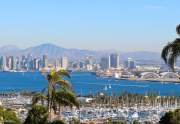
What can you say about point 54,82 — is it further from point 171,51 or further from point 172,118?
point 172,118

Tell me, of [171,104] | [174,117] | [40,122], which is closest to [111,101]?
[171,104]

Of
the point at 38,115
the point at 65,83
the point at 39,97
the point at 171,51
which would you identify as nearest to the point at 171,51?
the point at 171,51

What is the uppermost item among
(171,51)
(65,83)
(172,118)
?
(171,51)

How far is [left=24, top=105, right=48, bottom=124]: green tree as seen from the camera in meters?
11.0

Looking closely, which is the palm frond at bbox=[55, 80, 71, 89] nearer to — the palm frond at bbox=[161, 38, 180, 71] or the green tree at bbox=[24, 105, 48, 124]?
the green tree at bbox=[24, 105, 48, 124]

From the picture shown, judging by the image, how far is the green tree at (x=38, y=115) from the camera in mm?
11039

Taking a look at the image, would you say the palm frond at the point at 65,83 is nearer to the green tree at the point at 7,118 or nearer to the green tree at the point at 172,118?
the green tree at the point at 7,118

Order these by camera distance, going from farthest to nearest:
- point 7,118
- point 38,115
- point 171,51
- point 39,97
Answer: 1. point 7,118
2. point 38,115
3. point 39,97
4. point 171,51

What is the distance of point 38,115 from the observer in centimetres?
1114

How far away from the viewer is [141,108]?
2990 inches

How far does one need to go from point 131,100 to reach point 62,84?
73833mm

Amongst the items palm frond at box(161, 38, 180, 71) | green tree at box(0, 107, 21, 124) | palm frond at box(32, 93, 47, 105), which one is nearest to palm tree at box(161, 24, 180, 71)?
palm frond at box(161, 38, 180, 71)

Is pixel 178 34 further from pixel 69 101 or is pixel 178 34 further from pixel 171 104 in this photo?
pixel 171 104

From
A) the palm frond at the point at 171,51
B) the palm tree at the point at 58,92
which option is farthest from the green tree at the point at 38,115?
the palm frond at the point at 171,51
